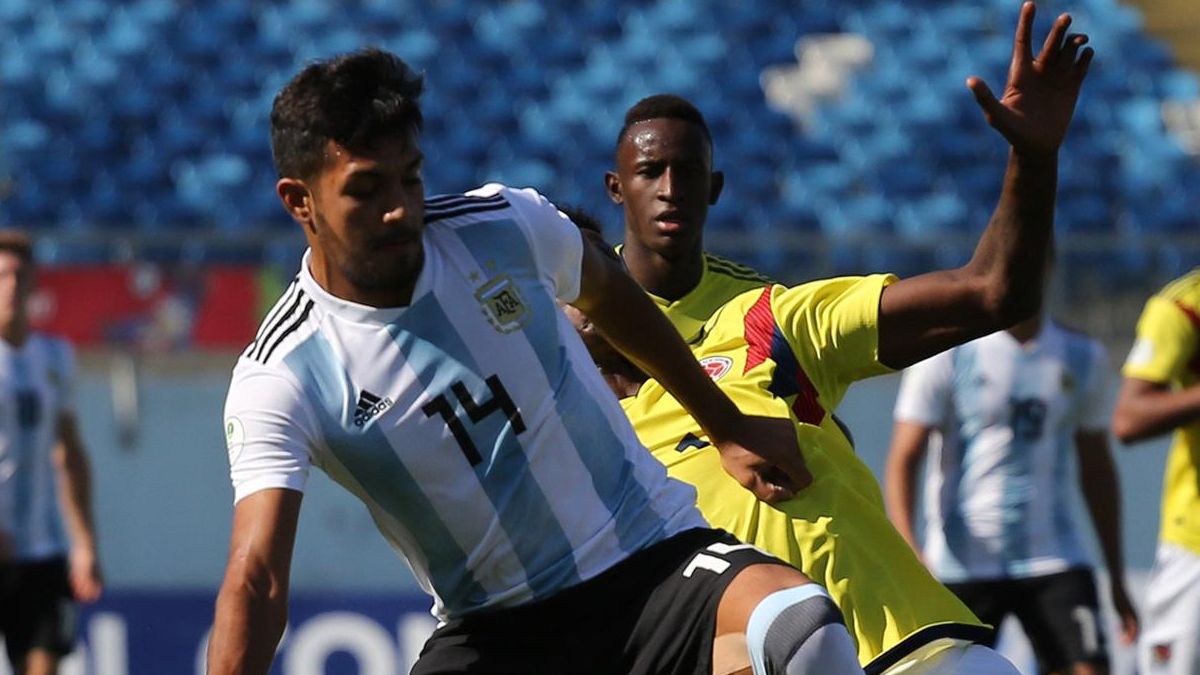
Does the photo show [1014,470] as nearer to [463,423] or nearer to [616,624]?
[616,624]

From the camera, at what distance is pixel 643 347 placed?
399cm

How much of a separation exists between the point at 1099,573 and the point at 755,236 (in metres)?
2.50

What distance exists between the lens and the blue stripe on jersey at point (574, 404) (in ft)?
12.4

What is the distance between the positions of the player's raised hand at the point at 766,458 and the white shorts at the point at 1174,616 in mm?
3240

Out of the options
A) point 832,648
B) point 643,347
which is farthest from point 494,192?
point 832,648

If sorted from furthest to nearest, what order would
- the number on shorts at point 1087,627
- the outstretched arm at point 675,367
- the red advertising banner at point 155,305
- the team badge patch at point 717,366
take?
1. the red advertising banner at point 155,305
2. the number on shorts at point 1087,627
3. the team badge patch at point 717,366
4. the outstretched arm at point 675,367

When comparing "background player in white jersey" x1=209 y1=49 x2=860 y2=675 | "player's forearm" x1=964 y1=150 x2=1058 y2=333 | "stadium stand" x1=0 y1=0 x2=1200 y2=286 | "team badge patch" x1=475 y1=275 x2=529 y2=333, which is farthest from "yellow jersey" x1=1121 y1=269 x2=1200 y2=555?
"stadium stand" x1=0 y1=0 x2=1200 y2=286

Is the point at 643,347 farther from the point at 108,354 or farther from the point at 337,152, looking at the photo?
A: the point at 108,354

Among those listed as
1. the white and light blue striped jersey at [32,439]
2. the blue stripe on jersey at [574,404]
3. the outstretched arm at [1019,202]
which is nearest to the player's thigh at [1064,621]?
the outstretched arm at [1019,202]

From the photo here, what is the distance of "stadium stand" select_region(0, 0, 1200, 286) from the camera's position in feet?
41.3

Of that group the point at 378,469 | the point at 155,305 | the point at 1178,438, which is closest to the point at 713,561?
the point at 378,469

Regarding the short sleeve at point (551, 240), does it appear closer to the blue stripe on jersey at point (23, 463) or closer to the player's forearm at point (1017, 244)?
the player's forearm at point (1017, 244)

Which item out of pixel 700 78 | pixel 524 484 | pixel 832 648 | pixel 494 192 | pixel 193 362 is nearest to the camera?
pixel 832 648

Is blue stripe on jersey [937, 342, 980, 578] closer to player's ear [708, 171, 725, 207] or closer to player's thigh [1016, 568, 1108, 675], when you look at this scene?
player's thigh [1016, 568, 1108, 675]
